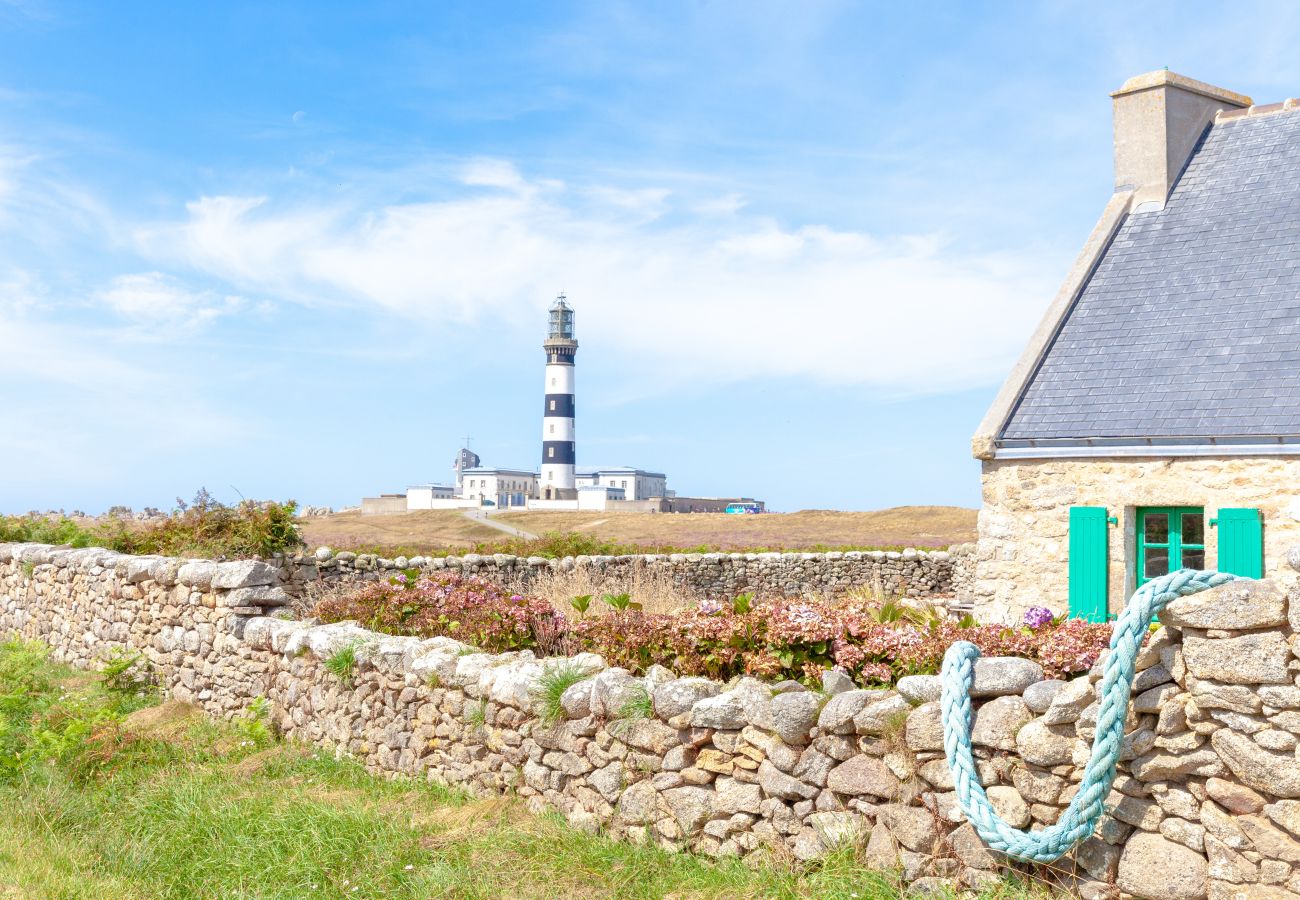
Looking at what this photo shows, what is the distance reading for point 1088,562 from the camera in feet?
41.0

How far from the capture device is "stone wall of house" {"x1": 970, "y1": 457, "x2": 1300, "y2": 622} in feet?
37.5

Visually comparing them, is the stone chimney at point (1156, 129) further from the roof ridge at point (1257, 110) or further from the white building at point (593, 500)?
the white building at point (593, 500)

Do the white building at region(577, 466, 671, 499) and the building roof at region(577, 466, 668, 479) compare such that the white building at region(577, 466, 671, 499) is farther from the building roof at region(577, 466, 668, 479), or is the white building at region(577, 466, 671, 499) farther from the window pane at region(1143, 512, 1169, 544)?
the window pane at region(1143, 512, 1169, 544)

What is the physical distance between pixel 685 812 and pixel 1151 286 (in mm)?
11172

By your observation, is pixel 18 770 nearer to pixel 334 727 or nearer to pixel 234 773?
pixel 234 773

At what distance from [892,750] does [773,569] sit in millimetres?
16947

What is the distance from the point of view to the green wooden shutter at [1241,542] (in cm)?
1134

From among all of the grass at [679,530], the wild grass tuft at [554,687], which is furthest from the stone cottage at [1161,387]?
the grass at [679,530]

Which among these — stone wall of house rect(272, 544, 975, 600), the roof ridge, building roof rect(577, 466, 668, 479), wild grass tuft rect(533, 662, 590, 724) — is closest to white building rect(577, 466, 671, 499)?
building roof rect(577, 466, 668, 479)

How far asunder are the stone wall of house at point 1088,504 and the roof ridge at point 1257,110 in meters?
6.41

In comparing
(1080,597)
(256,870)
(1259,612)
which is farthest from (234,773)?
(1080,597)

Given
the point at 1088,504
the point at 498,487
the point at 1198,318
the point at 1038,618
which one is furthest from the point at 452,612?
the point at 498,487

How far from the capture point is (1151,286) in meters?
14.0

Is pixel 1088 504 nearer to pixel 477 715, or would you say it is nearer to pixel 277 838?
Answer: pixel 477 715
